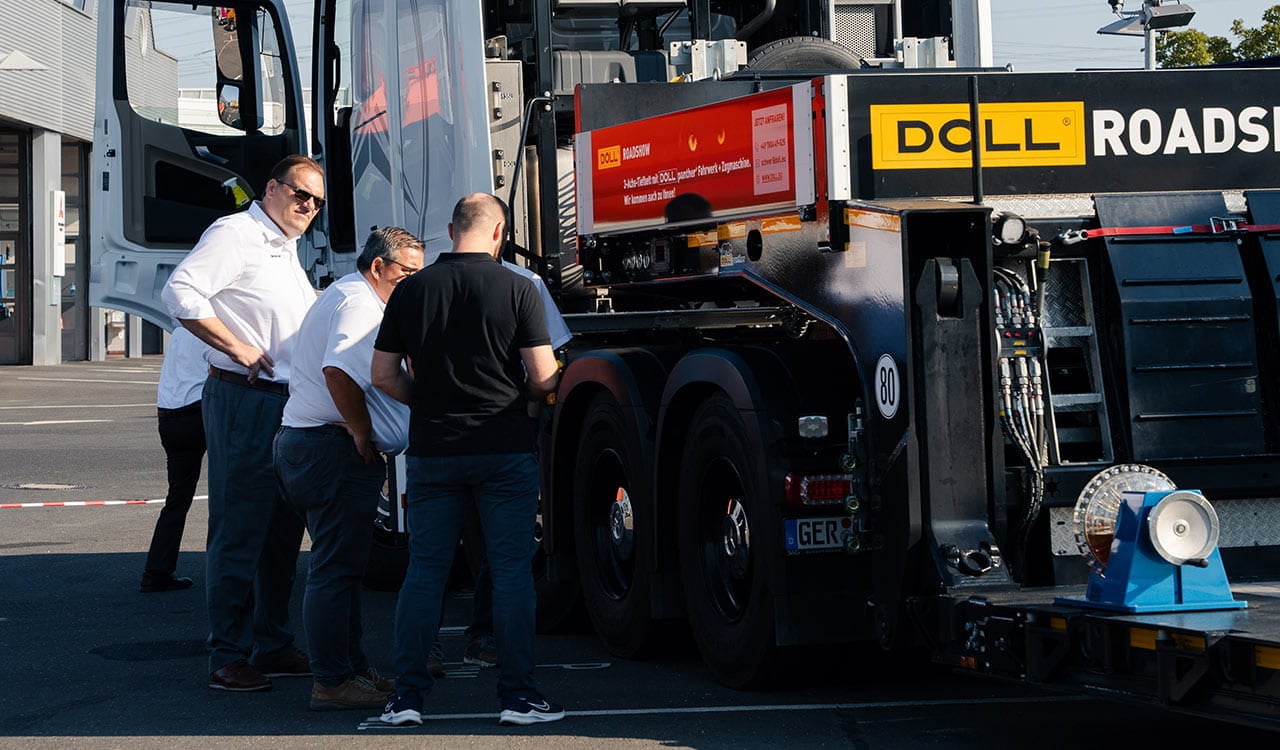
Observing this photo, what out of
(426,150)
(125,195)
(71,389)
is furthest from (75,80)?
(426,150)

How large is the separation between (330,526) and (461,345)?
3.00ft

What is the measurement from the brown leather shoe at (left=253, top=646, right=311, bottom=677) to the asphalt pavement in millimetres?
72

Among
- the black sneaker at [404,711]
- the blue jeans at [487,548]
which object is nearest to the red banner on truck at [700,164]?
the blue jeans at [487,548]

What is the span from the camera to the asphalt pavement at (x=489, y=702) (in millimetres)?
6281

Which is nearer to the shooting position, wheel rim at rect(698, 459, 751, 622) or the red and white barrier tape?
wheel rim at rect(698, 459, 751, 622)

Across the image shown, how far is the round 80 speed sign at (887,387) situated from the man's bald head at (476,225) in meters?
1.43

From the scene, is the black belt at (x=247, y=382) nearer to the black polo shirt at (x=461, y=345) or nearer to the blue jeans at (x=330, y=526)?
the blue jeans at (x=330, y=526)

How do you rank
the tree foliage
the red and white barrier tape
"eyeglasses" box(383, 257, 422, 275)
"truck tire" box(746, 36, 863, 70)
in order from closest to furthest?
"eyeglasses" box(383, 257, 422, 275)
"truck tire" box(746, 36, 863, 70)
the red and white barrier tape
the tree foliage

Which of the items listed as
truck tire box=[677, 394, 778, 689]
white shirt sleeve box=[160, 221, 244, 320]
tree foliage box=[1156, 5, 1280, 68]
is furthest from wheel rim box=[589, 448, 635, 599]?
tree foliage box=[1156, 5, 1280, 68]

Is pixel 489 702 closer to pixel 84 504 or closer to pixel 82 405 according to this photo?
pixel 84 504

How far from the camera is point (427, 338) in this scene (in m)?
6.40

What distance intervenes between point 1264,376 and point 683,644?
105 inches

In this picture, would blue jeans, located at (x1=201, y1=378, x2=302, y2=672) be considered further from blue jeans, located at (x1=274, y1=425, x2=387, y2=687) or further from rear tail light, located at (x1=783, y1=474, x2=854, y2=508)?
rear tail light, located at (x1=783, y1=474, x2=854, y2=508)

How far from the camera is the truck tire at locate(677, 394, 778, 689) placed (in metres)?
6.61
